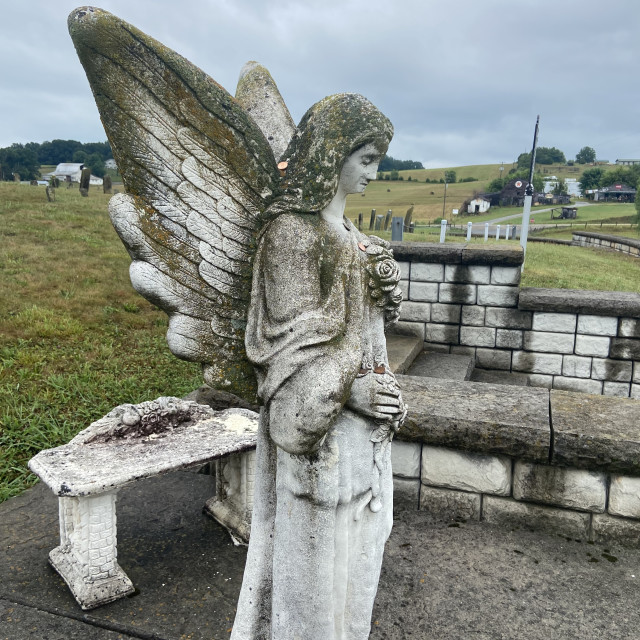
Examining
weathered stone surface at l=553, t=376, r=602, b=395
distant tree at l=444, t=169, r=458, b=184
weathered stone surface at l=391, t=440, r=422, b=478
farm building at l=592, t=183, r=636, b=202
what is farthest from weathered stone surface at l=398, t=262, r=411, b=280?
distant tree at l=444, t=169, r=458, b=184

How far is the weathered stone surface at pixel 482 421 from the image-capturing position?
3582 millimetres

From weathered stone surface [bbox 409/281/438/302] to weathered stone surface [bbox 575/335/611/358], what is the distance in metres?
1.66

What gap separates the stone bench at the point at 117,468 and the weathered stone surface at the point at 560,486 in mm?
1730

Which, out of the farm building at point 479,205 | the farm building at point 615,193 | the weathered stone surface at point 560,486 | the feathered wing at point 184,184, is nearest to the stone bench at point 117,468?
the feathered wing at point 184,184

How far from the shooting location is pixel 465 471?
12.5ft

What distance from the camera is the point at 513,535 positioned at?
147 inches

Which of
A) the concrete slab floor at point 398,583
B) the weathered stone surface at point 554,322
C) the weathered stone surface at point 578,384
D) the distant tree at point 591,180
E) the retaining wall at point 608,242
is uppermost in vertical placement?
the distant tree at point 591,180

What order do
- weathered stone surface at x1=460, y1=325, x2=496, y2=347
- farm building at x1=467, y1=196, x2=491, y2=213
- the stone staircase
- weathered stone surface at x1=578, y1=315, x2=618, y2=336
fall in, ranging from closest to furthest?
the stone staircase, weathered stone surface at x1=578, y1=315, x2=618, y2=336, weathered stone surface at x1=460, y1=325, x2=496, y2=347, farm building at x1=467, y1=196, x2=491, y2=213

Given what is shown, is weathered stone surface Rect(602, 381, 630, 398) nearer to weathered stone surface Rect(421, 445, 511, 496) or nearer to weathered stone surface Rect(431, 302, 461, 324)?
weathered stone surface Rect(431, 302, 461, 324)

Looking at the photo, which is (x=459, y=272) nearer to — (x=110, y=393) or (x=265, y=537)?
(x=110, y=393)

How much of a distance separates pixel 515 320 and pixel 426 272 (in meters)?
1.15

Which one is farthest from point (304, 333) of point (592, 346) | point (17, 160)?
point (17, 160)

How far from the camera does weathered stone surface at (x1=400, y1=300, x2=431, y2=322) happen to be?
694cm

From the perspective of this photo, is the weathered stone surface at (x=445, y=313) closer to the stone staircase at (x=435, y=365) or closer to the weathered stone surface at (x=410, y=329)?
the weathered stone surface at (x=410, y=329)
